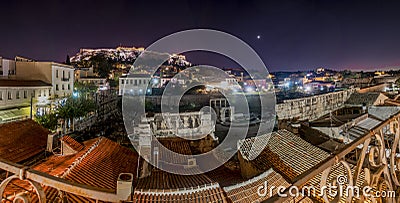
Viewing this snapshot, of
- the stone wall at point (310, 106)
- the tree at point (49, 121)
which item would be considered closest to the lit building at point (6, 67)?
the tree at point (49, 121)

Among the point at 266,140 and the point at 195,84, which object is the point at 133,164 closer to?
the point at 266,140

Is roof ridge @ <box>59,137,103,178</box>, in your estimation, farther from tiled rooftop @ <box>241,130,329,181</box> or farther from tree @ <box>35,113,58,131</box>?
tree @ <box>35,113,58,131</box>

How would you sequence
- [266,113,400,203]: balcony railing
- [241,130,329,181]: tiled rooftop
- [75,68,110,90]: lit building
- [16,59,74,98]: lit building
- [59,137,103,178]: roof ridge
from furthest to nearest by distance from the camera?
[75,68,110,90]: lit building < [16,59,74,98]: lit building < [241,130,329,181]: tiled rooftop < [59,137,103,178]: roof ridge < [266,113,400,203]: balcony railing

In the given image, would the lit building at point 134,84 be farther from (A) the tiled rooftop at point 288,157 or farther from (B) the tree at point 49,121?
(A) the tiled rooftop at point 288,157

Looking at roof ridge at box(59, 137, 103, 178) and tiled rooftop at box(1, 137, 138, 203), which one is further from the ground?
roof ridge at box(59, 137, 103, 178)

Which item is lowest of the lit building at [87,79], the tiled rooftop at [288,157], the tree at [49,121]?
the tree at [49,121]

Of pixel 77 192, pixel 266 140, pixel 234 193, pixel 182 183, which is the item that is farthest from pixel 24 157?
pixel 77 192

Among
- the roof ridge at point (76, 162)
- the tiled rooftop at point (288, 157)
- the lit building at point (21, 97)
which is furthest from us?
the lit building at point (21, 97)

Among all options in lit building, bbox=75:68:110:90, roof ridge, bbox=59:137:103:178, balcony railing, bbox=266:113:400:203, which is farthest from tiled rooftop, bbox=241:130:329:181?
lit building, bbox=75:68:110:90

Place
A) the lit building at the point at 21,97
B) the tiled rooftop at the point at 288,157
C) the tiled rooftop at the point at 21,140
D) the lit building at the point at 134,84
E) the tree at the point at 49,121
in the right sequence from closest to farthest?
the tiled rooftop at the point at 288,157
the tiled rooftop at the point at 21,140
the tree at the point at 49,121
the lit building at the point at 21,97
the lit building at the point at 134,84

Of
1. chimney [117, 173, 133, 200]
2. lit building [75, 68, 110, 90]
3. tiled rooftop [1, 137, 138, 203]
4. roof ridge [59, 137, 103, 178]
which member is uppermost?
lit building [75, 68, 110, 90]

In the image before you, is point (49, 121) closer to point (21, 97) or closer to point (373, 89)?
point (21, 97)

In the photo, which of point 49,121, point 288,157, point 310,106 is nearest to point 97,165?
point 288,157

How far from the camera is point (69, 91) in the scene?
2959cm
